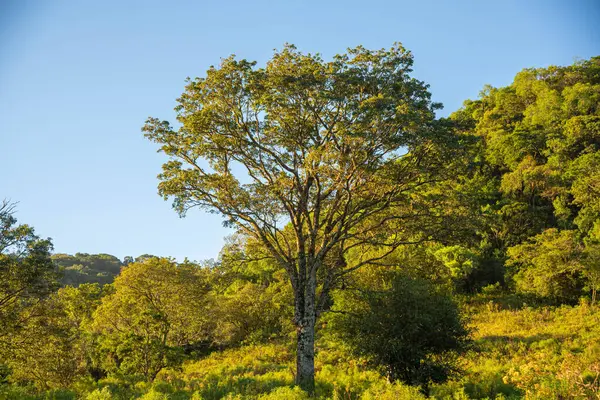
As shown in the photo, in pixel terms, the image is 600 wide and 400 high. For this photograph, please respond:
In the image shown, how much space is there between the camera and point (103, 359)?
3006 cm

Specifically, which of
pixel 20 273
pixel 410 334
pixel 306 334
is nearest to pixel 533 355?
pixel 410 334

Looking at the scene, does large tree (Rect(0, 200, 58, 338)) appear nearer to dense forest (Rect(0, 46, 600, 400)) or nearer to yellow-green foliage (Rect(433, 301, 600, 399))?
dense forest (Rect(0, 46, 600, 400))

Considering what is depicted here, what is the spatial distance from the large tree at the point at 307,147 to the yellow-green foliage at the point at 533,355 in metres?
6.43

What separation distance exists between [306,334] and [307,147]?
318 inches

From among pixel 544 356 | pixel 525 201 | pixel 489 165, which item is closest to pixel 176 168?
pixel 544 356

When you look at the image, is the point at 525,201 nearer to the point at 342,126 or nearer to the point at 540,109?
the point at 540,109

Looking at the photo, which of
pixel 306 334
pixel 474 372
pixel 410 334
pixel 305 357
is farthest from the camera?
pixel 474 372

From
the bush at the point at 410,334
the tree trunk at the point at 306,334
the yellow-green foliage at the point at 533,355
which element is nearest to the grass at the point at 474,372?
the yellow-green foliage at the point at 533,355

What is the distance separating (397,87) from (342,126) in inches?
129

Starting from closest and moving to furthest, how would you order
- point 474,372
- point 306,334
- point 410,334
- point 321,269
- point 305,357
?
point 410,334 → point 305,357 → point 306,334 → point 474,372 → point 321,269

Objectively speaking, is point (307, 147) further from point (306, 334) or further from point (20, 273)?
point (20, 273)

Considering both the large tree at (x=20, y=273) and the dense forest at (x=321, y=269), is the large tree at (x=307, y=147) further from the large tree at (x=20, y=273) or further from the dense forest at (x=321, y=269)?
the large tree at (x=20, y=273)

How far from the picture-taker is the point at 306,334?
50.4 feet

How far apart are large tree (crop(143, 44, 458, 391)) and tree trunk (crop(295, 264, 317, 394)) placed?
0.04 meters
